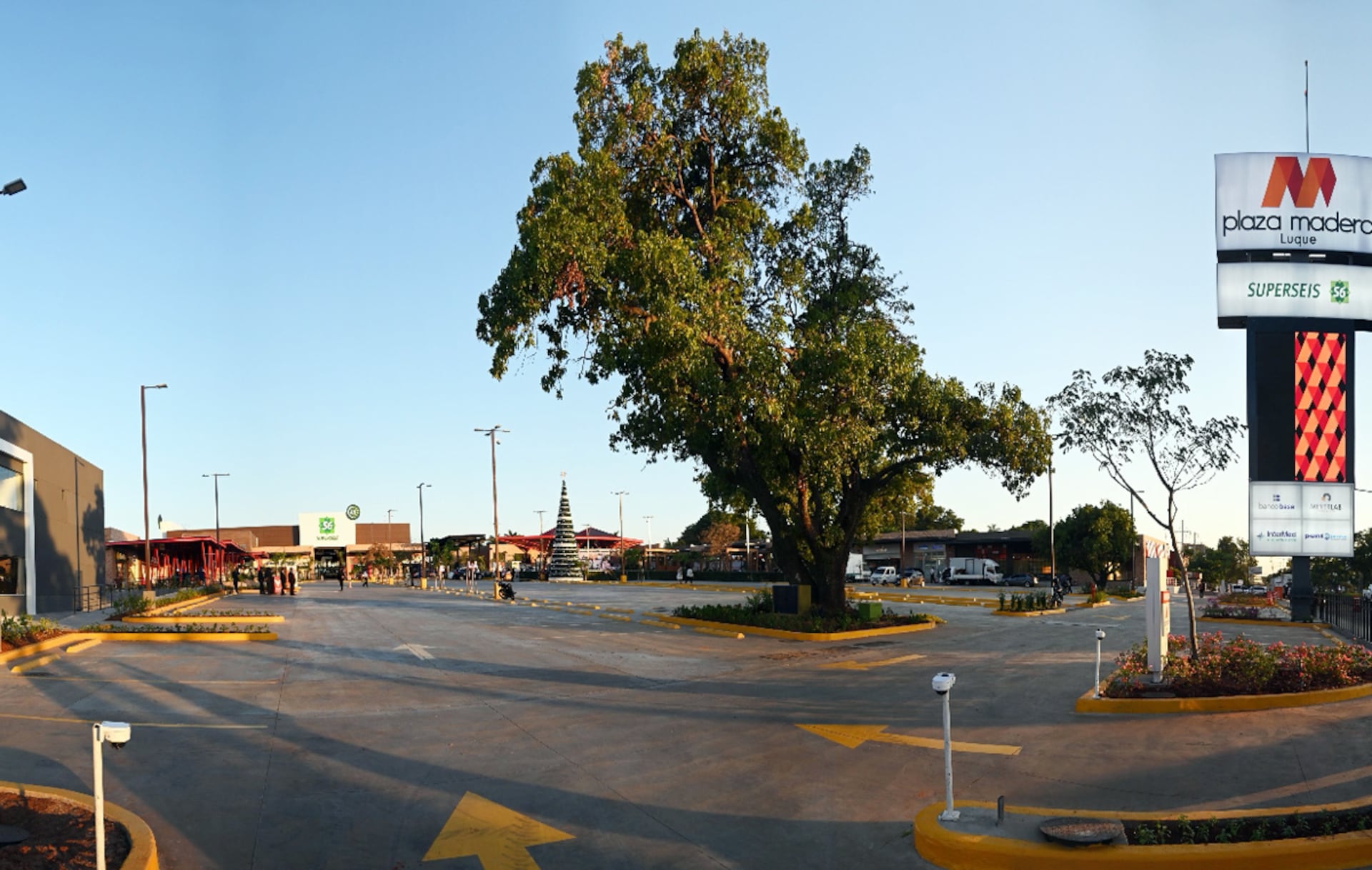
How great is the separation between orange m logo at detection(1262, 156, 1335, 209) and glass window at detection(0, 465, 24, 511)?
44.4m

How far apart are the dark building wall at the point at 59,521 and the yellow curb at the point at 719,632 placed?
25.9m

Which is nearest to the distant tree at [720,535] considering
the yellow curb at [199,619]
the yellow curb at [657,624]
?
the yellow curb at [657,624]

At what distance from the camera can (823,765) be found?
11.3 m

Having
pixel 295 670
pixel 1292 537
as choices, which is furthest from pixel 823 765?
pixel 1292 537

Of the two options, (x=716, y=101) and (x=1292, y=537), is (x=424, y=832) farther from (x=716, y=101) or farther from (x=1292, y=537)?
(x=1292, y=537)

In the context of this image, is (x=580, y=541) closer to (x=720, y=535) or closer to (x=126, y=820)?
(x=720, y=535)

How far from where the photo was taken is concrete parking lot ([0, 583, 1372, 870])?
29.0ft

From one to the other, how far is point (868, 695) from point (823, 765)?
17.1 ft

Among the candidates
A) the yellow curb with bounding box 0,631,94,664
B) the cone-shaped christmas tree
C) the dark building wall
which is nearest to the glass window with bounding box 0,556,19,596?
the dark building wall

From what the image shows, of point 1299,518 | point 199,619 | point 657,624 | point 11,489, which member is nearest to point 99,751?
point 657,624

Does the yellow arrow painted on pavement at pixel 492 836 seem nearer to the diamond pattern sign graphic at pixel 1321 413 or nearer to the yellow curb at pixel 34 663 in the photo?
the yellow curb at pixel 34 663

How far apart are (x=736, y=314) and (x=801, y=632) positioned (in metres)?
8.75

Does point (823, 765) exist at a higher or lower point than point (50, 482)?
lower

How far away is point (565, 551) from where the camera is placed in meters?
96.2
